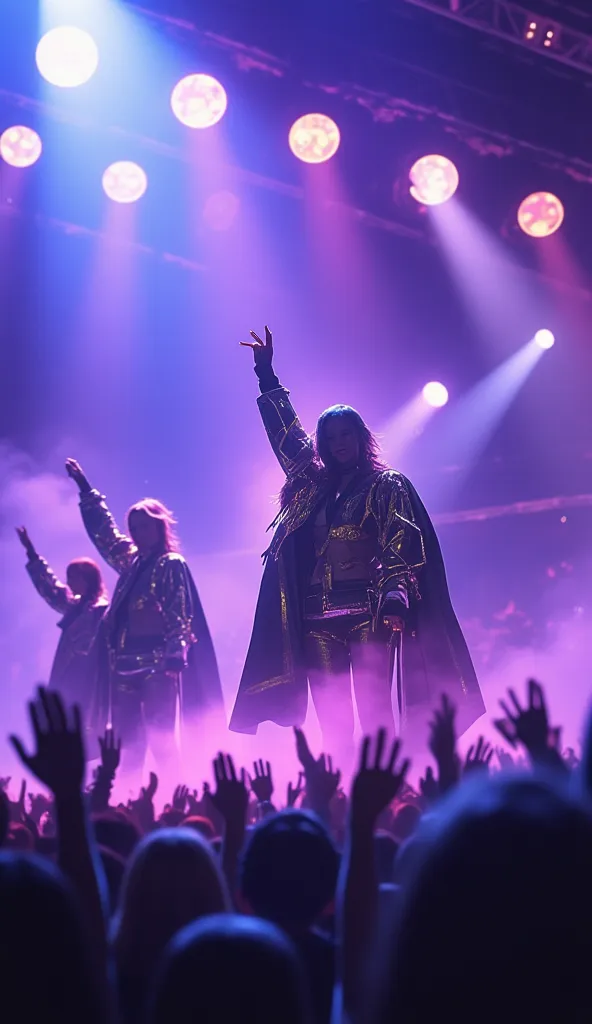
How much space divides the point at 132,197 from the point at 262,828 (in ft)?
31.2

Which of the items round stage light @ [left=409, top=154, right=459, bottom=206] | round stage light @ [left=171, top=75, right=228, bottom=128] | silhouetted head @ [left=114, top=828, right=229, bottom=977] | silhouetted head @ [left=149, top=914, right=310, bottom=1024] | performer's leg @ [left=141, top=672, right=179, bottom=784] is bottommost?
silhouetted head @ [left=149, top=914, right=310, bottom=1024]

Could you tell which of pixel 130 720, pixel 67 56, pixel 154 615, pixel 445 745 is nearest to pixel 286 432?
pixel 154 615

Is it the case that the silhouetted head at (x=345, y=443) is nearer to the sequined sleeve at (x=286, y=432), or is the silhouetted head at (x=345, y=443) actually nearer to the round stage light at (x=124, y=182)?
the sequined sleeve at (x=286, y=432)

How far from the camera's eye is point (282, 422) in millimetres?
6066

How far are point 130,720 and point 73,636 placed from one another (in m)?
1.47

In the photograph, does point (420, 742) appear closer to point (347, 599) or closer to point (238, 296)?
point (347, 599)

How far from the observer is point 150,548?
7676 mm

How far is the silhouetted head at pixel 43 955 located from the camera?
0.92 meters

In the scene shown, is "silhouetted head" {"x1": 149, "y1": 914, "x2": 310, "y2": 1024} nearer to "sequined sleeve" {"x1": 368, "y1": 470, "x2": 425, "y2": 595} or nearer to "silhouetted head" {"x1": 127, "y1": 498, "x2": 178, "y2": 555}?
"sequined sleeve" {"x1": 368, "y1": 470, "x2": 425, "y2": 595}

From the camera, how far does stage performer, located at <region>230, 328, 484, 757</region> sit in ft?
17.6

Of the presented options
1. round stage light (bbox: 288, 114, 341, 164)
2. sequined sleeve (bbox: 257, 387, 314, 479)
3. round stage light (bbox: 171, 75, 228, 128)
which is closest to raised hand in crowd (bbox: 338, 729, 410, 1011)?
sequined sleeve (bbox: 257, 387, 314, 479)

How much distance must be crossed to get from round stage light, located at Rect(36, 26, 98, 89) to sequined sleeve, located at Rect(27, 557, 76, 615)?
4.36 meters

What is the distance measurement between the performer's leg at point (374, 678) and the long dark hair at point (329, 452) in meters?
1.02

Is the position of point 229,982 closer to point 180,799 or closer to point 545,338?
point 180,799
